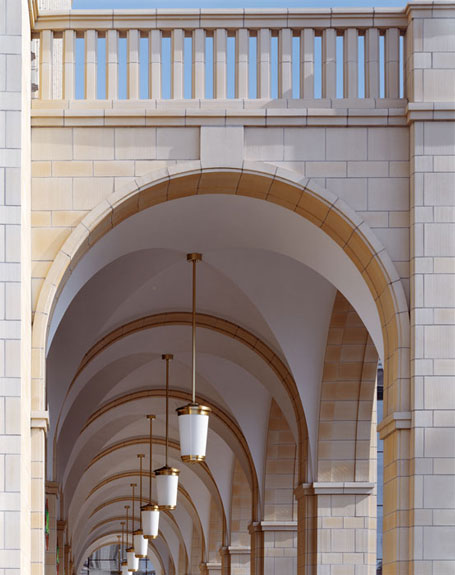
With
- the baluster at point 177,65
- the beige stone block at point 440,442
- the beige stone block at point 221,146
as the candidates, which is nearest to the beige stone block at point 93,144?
the baluster at point 177,65

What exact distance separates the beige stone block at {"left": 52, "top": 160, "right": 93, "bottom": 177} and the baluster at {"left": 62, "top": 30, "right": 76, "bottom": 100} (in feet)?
1.57

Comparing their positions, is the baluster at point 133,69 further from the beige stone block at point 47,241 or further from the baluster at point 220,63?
the beige stone block at point 47,241

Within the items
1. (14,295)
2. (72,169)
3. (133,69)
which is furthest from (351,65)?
(14,295)

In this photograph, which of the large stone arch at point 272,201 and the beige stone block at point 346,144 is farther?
the beige stone block at point 346,144

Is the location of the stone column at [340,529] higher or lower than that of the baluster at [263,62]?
lower

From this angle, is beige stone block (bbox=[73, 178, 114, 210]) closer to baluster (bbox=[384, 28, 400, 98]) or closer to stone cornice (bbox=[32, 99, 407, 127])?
stone cornice (bbox=[32, 99, 407, 127])

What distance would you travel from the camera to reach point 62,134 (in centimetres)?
813

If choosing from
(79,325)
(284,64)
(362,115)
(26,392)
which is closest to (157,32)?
(284,64)

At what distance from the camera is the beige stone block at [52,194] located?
26.3 feet

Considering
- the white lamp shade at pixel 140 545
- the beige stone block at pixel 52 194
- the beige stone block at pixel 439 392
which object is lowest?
the beige stone block at pixel 439 392

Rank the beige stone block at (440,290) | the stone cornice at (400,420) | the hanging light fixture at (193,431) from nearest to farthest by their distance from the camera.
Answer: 1. the stone cornice at (400,420)
2. the beige stone block at (440,290)
3. the hanging light fixture at (193,431)

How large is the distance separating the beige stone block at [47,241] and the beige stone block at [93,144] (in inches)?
21.9

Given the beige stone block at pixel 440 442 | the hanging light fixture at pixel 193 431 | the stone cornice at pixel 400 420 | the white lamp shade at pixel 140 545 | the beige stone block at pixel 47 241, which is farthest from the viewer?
the white lamp shade at pixel 140 545

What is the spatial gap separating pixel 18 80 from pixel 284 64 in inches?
78.3
